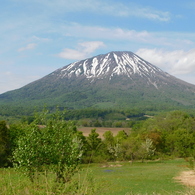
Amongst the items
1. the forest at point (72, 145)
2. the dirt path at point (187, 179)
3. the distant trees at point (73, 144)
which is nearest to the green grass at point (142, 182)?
the dirt path at point (187, 179)

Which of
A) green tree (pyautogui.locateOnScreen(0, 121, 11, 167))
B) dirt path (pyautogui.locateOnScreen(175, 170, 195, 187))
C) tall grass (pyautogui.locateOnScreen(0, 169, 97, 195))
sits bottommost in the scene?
dirt path (pyautogui.locateOnScreen(175, 170, 195, 187))

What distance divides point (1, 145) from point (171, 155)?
35.4 meters

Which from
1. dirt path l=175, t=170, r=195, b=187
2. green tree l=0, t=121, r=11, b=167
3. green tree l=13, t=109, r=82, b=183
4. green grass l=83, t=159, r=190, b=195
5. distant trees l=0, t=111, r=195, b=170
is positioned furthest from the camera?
green tree l=0, t=121, r=11, b=167

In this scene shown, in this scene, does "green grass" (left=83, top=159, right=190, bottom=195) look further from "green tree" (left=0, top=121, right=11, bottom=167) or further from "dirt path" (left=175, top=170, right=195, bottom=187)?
"green tree" (left=0, top=121, right=11, bottom=167)

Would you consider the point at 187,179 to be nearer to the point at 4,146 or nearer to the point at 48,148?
the point at 48,148

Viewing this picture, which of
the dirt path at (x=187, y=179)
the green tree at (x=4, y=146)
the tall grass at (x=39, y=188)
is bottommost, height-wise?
the dirt path at (x=187, y=179)

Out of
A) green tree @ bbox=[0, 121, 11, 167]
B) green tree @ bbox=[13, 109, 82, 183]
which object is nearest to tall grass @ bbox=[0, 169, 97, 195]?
green tree @ bbox=[13, 109, 82, 183]

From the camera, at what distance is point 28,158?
38.7 ft

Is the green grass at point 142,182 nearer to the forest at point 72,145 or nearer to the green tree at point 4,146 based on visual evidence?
the forest at point 72,145

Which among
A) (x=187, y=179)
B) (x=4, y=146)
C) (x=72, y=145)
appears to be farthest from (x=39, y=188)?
(x=4, y=146)

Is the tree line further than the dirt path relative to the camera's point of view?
No

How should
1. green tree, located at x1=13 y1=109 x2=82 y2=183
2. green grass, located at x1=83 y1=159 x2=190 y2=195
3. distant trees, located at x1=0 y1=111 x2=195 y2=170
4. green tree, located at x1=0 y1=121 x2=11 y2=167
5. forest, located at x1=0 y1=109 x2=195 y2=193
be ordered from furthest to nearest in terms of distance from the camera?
green tree, located at x1=0 y1=121 x2=11 y2=167, green grass, located at x1=83 y1=159 x2=190 y2=195, distant trees, located at x1=0 y1=111 x2=195 y2=170, forest, located at x1=0 y1=109 x2=195 y2=193, green tree, located at x1=13 y1=109 x2=82 y2=183

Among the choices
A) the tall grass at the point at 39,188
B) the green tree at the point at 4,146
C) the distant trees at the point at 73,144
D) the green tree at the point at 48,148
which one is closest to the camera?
the tall grass at the point at 39,188

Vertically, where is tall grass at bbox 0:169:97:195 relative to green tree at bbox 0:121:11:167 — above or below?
above
